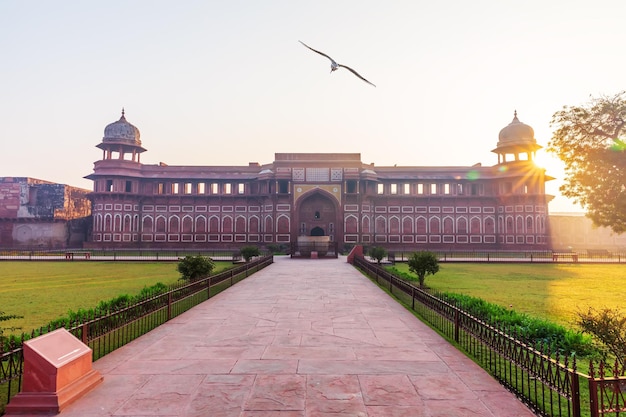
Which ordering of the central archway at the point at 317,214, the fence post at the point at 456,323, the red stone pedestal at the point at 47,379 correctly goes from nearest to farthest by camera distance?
1. the red stone pedestal at the point at 47,379
2. the fence post at the point at 456,323
3. the central archway at the point at 317,214

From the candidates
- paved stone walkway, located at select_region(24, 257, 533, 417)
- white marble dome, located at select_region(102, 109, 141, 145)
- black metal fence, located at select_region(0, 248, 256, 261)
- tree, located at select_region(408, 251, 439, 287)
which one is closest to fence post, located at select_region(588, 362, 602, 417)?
paved stone walkway, located at select_region(24, 257, 533, 417)

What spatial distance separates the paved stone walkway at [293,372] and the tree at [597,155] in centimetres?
1196

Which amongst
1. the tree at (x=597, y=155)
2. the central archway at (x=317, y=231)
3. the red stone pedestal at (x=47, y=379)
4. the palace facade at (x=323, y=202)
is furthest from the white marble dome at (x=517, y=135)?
the red stone pedestal at (x=47, y=379)

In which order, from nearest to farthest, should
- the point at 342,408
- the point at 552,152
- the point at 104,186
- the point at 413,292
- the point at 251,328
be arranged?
1. the point at 342,408
2. the point at 251,328
3. the point at 413,292
4. the point at 552,152
5. the point at 104,186

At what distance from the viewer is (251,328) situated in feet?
23.4

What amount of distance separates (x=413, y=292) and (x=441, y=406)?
561 centimetres

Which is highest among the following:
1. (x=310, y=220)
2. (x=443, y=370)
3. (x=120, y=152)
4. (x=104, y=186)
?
(x=120, y=152)

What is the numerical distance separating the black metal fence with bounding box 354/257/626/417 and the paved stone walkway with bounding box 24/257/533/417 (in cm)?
28

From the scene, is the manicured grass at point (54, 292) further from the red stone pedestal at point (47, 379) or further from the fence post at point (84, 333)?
the red stone pedestal at point (47, 379)

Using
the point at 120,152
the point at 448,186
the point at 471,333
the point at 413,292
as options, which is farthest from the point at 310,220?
the point at 471,333

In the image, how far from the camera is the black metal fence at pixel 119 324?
14.1 feet

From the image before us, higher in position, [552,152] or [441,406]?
[552,152]

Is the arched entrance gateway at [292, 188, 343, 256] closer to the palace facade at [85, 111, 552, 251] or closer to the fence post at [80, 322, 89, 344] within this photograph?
the palace facade at [85, 111, 552, 251]

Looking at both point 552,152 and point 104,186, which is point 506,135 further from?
point 104,186
